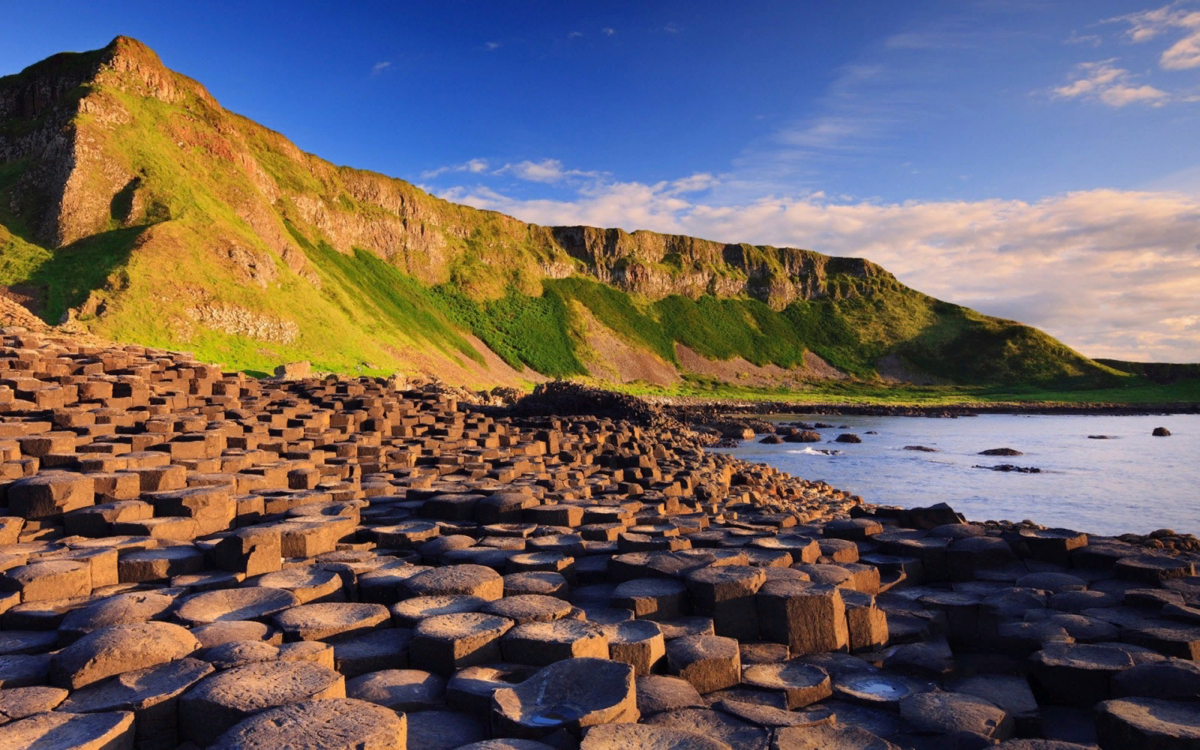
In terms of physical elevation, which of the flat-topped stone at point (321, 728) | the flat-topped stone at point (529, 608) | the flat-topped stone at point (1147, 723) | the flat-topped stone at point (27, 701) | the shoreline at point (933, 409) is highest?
the flat-topped stone at point (321, 728)

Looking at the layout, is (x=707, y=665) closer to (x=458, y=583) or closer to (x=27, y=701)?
(x=458, y=583)

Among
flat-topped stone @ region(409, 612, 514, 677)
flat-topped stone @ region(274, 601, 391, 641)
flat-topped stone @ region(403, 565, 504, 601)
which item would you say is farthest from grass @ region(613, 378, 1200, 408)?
flat-topped stone @ region(409, 612, 514, 677)

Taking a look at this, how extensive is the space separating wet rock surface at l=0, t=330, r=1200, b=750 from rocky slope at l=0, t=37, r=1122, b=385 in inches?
1298

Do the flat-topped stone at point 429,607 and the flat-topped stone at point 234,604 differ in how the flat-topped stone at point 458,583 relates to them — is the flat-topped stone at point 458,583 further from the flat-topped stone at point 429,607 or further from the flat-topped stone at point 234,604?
the flat-topped stone at point 234,604

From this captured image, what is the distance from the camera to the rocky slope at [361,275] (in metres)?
41.4

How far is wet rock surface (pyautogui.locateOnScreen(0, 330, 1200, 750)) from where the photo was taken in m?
3.95

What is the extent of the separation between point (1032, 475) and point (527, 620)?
89.7ft

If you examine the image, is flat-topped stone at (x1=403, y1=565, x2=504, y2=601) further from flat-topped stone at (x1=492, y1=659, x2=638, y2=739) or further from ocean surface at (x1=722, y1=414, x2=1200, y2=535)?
ocean surface at (x1=722, y1=414, x2=1200, y2=535)

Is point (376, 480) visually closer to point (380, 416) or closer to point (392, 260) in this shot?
point (380, 416)

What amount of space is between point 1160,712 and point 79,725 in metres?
6.20

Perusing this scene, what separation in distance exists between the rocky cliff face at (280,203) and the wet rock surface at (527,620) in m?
43.7

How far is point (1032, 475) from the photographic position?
26656 mm

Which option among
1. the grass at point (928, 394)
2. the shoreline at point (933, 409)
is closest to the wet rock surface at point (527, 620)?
the shoreline at point (933, 409)

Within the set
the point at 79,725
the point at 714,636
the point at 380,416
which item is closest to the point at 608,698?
the point at 714,636
